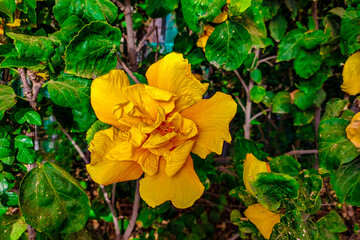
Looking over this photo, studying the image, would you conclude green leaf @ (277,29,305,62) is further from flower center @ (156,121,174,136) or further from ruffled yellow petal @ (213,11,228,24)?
flower center @ (156,121,174,136)

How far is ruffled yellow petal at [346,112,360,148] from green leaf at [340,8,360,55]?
0.95 ft

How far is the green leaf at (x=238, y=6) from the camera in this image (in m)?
0.71

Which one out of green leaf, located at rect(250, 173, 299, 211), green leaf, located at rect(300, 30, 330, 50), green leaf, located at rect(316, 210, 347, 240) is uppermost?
green leaf, located at rect(300, 30, 330, 50)

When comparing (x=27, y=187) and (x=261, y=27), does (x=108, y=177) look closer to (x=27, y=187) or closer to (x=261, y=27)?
(x=27, y=187)

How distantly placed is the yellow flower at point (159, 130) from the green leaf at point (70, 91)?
0.11 m

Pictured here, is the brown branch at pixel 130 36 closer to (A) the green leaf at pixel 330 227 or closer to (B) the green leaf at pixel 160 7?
(B) the green leaf at pixel 160 7

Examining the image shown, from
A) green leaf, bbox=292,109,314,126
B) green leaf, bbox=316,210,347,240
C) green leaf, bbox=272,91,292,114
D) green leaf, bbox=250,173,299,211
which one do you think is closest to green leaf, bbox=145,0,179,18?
green leaf, bbox=250,173,299,211

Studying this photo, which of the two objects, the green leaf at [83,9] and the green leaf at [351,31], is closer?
the green leaf at [83,9]

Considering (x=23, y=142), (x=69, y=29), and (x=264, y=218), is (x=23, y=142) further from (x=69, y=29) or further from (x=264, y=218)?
(x=264, y=218)

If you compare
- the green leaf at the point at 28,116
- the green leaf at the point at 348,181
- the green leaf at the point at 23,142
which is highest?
the green leaf at the point at 28,116

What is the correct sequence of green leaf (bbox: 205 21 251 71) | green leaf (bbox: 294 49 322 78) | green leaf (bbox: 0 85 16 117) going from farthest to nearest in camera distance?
green leaf (bbox: 294 49 322 78) < green leaf (bbox: 205 21 251 71) < green leaf (bbox: 0 85 16 117)

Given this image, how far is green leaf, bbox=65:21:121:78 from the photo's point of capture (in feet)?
2.15

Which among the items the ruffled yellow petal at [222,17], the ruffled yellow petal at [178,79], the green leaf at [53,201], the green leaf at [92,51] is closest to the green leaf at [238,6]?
the ruffled yellow petal at [222,17]

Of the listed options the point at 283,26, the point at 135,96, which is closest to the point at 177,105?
the point at 135,96
